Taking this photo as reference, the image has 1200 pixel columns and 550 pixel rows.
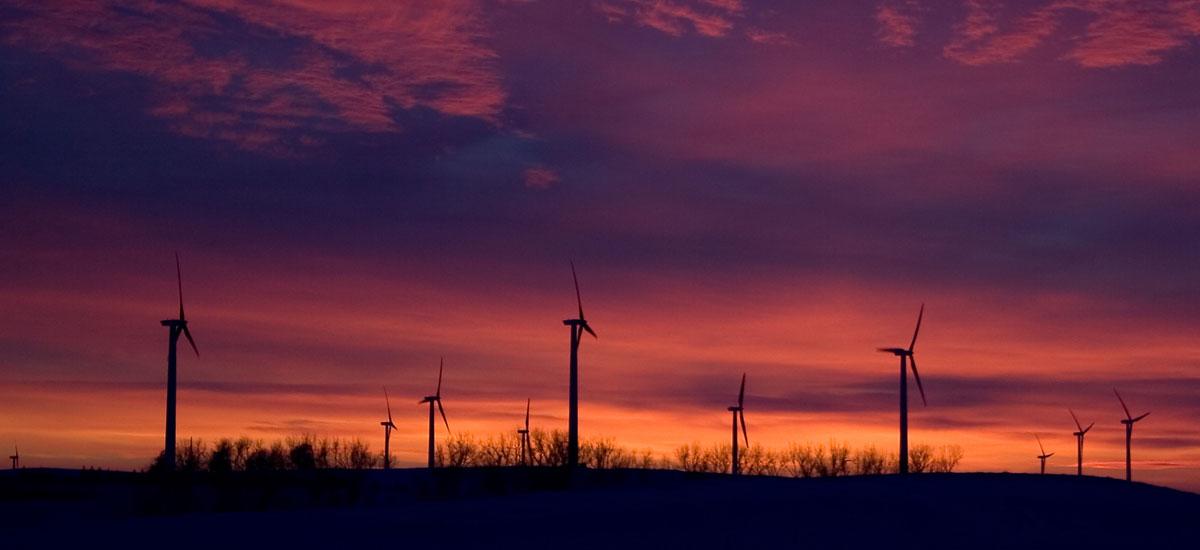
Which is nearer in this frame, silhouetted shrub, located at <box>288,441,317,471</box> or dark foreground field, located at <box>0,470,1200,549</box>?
dark foreground field, located at <box>0,470,1200,549</box>

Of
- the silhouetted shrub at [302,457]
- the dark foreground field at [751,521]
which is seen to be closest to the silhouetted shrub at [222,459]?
the silhouetted shrub at [302,457]

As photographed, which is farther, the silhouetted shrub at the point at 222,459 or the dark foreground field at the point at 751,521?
the silhouetted shrub at the point at 222,459

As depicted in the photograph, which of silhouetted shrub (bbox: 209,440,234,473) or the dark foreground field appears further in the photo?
silhouetted shrub (bbox: 209,440,234,473)

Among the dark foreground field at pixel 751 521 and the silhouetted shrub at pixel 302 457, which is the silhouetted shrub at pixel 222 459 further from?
the dark foreground field at pixel 751 521

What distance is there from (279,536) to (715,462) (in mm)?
107946

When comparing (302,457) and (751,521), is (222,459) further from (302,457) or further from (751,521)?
(751,521)

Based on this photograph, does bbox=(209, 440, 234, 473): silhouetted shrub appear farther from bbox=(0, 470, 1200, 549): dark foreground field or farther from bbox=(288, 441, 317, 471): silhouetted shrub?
bbox=(0, 470, 1200, 549): dark foreground field

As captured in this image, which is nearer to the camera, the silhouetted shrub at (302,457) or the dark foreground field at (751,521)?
the dark foreground field at (751,521)

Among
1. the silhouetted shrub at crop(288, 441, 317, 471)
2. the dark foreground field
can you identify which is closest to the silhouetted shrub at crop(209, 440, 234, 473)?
the silhouetted shrub at crop(288, 441, 317, 471)

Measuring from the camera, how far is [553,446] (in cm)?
12788

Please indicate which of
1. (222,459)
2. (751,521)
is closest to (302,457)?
(222,459)

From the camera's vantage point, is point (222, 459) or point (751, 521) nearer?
point (751, 521)

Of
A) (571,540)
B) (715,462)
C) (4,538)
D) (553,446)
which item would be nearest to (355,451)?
(553,446)

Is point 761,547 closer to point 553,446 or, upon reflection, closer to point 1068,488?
point 1068,488
